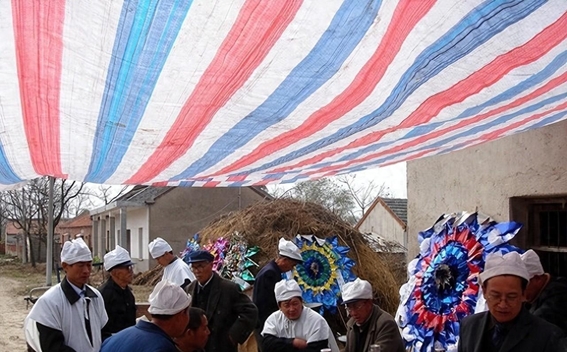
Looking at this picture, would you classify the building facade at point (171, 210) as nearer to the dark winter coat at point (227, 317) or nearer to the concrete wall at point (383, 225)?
the concrete wall at point (383, 225)

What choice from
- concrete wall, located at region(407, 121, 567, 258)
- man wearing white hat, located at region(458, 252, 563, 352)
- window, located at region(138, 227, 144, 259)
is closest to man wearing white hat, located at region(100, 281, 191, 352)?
man wearing white hat, located at region(458, 252, 563, 352)

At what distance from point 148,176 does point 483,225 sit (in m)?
2.89

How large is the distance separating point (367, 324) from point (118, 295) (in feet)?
6.80

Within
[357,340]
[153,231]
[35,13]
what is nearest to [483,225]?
[357,340]

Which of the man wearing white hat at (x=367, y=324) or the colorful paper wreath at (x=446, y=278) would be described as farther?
the colorful paper wreath at (x=446, y=278)

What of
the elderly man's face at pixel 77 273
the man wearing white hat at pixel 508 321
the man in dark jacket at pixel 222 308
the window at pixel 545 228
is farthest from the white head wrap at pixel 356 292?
the elderly man's face at pixel 77 273

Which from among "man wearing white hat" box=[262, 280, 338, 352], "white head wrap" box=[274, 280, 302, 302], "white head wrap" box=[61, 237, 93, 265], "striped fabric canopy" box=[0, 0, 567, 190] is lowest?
"man wearing white hat" box=[262, 280, 338, 352]

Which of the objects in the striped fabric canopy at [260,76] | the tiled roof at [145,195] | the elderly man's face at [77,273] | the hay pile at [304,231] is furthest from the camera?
the tiled roof at [145,195]

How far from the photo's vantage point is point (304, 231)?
38.5ft

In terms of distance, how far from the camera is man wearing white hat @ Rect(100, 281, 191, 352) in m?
2.88

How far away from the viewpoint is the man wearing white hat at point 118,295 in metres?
4.98

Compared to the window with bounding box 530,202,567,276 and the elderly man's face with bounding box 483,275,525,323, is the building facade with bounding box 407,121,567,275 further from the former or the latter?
the elderly man's face with bounding box 483,275,525,323

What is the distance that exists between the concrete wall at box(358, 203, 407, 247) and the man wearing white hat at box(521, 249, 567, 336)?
1065 inches

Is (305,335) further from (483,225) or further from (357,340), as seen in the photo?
(483,225)
